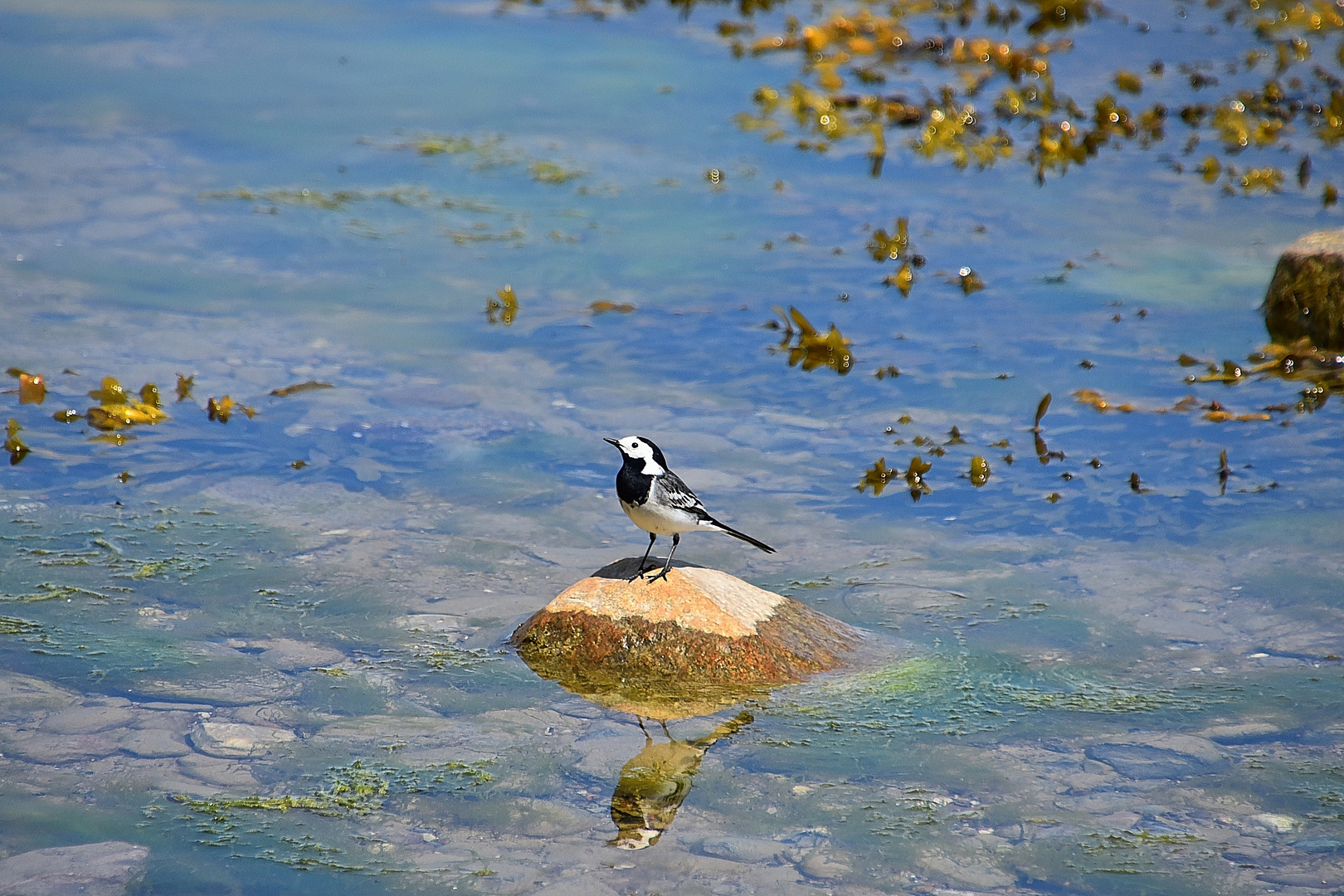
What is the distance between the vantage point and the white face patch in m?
5.64

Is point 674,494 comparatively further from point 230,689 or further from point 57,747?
point 57,747

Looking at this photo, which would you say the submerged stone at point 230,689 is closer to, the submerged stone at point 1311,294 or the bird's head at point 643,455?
the bird's head at point 643,455

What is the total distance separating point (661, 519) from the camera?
18.5 ft

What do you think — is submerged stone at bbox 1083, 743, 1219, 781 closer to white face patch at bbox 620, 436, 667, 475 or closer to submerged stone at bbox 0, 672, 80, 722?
white face patch at bbox 620, 436, 667, 475

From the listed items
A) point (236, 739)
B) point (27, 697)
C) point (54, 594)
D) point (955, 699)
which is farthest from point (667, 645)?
point (54, 594)

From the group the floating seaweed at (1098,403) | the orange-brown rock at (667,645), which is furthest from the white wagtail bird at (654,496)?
the floating seaweed at (1098,403)

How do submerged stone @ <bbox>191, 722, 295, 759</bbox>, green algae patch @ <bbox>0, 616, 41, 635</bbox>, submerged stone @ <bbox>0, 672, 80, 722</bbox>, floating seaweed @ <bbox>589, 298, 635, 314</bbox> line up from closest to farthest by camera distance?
1. submerged stone @ <bbox>191, 722, 295, 759</bbox>
2. submerged stone @ <bbox>0, 672, 80, 722</bbox>
3. green algae patch @ <bbox>0, 616, 41, 635</bbox>
4. floating seaweed @ <bbox>589, 298, 635, 314</bbox>

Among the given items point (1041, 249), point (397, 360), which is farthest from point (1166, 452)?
point (397, 360)

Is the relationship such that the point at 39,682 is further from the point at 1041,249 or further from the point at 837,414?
the point at 1041,249

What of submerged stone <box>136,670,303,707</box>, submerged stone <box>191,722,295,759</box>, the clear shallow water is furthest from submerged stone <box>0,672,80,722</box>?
submerged stone <box>191,722,295,759</box>

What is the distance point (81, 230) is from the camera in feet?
35.0

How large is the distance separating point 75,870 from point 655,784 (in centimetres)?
199

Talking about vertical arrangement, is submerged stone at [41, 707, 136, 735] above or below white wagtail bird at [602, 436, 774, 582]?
below

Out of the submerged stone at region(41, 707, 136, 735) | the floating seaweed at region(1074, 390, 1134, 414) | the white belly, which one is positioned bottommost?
the submerged stone at region(41, 707, 136, 735)
